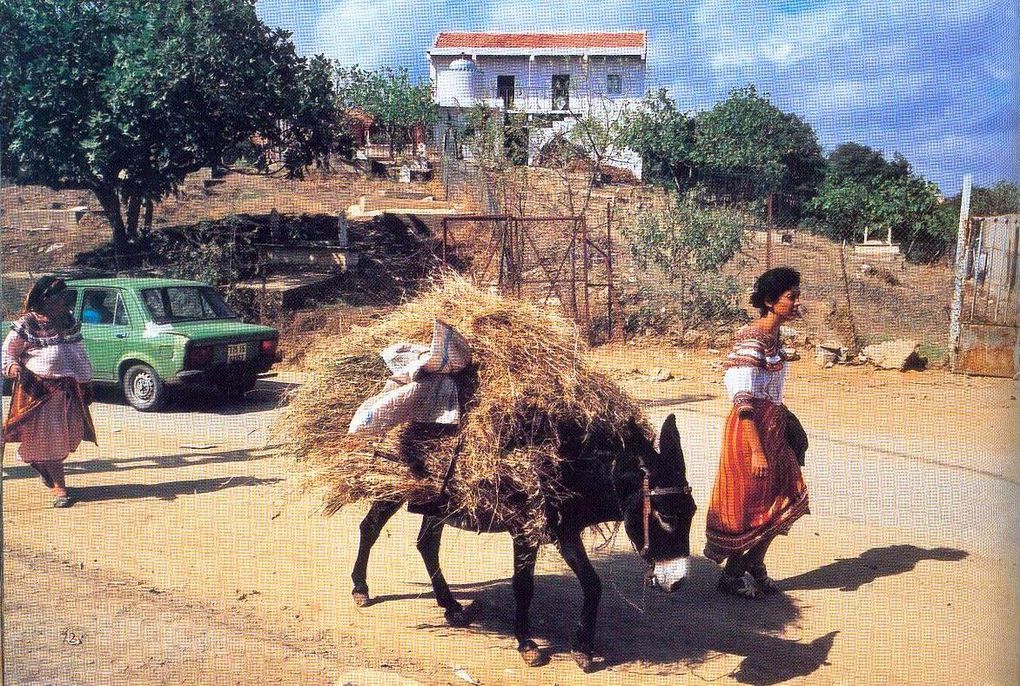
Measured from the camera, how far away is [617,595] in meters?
5.11

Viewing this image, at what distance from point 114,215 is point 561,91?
6.67 meters

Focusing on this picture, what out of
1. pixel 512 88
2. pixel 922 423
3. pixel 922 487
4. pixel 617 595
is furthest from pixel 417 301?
pixel 512 88

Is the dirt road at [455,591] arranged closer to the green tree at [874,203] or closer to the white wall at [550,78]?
the green tree at [874,203]

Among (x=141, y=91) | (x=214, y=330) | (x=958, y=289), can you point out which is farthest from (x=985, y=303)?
(x=141, y=91)

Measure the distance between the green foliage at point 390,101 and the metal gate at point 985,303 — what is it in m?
6.73

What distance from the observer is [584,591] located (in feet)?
13.5

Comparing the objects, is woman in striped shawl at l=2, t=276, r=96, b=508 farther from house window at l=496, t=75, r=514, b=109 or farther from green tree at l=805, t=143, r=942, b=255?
house window at l=496, t=75, r=514, b=109

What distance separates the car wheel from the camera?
9.72 metres

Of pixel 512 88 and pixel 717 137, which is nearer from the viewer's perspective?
pixel 717 137

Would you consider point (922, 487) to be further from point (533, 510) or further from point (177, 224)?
point (177, 224)

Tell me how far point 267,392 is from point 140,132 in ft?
12.3

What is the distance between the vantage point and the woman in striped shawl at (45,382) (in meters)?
6.33

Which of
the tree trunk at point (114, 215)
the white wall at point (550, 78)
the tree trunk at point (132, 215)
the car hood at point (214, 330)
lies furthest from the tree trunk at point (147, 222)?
the white wall at point (550, 78)

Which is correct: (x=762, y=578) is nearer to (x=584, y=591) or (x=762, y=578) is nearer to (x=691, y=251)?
(x=584, y=591)
